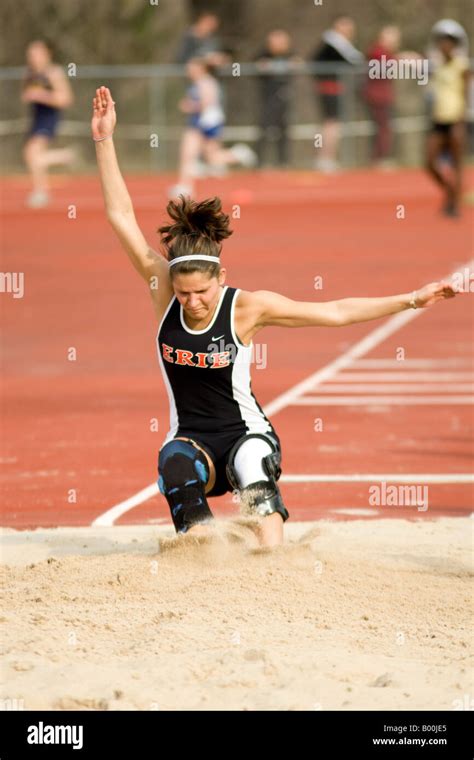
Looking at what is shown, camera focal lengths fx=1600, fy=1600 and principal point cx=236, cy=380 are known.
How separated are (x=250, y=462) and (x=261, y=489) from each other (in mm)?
140

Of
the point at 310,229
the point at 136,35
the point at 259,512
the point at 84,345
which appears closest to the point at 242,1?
the point at 136,35

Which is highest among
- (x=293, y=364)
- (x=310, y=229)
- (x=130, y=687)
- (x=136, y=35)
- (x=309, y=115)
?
(x=136, y=35)

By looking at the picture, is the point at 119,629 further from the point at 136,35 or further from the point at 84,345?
the point at 136,35

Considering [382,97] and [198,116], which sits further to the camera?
[382,97]

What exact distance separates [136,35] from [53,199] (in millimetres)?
9661

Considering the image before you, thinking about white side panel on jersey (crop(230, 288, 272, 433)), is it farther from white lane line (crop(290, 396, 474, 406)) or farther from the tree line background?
the tree line background

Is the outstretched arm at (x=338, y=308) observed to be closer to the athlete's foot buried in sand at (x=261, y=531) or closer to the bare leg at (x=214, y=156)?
the athlete's foot buried in sand at (x=261, y=531)

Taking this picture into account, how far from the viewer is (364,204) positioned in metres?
28.2

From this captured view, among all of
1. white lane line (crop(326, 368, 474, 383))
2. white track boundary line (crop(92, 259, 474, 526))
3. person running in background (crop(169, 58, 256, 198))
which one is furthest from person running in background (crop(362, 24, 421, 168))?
white lane line (crop(326, 368, 474, 383))

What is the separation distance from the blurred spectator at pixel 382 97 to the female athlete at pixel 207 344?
23.8 metres

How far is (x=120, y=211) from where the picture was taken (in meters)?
7.89

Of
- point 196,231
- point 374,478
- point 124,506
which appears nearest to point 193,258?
point 196,231

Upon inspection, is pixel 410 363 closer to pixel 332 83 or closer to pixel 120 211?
pixel 120 211

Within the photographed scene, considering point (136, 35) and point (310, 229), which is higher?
point (136, 35)
